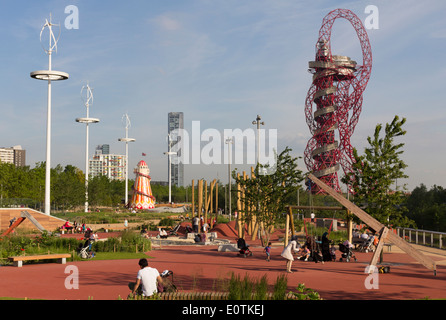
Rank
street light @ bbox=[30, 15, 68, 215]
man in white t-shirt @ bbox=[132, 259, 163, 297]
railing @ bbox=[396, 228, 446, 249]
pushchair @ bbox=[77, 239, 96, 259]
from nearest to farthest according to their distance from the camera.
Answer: man in white t-shirt @ bbox=[132, 259, 163, 297]
pushchair @ bbox=[77, 239, 96, 259]
railing @ bbox=[396, 228, 446, 249]
street light @ bbox=[30, 15, 68, 215]

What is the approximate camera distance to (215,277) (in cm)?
1528

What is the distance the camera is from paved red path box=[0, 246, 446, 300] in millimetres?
12570

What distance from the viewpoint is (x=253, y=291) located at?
9.73 metres

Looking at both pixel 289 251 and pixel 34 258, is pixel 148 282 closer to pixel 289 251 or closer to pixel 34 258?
pixel 289 251

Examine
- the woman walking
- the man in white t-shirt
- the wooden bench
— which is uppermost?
the man in white t-shirt

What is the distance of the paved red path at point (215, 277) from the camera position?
41.2ft

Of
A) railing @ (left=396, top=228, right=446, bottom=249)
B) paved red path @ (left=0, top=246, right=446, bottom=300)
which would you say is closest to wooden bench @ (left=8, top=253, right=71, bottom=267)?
paved red path @ (left=0, top=246, right=446, bottom=300)

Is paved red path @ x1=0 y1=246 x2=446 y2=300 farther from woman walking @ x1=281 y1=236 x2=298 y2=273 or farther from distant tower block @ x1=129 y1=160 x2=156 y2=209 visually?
distant tower block @ x1=129 y1=160 x2=156 y2=209

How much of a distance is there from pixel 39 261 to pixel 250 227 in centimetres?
1891

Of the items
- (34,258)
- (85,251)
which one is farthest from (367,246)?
(34,258)

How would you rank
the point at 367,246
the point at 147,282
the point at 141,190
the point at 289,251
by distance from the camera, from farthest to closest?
the point at 141,190 < the point at 367,246 < the point at 289,251 < the point at 147,282

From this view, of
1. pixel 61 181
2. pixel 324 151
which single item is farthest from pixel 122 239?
pixel 324 151

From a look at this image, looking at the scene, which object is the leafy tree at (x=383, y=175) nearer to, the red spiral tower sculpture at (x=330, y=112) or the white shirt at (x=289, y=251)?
the white shirt at (x=289, y=251)

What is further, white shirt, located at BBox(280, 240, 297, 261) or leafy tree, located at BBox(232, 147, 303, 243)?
leafy tree, located at BBox(232, 147, 303, 243)
